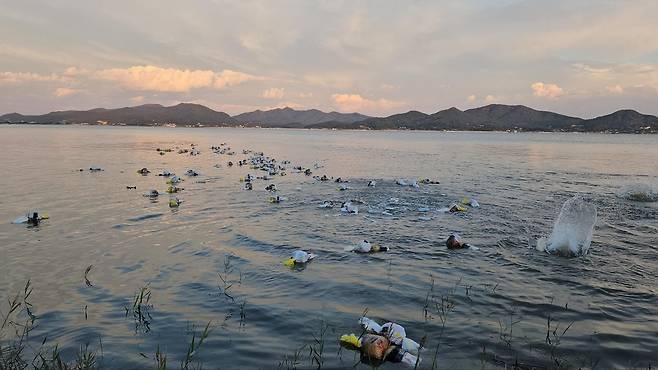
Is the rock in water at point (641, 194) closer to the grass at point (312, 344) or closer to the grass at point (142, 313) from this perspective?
the grass at point (312, 344)

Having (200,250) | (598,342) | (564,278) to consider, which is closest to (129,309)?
(200,250)

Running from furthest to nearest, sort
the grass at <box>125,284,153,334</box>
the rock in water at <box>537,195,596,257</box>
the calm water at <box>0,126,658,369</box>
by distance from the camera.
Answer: the rock in water at <box>537,195,596,257</box> → the grass at <box>125,284,153,334</box> → the calm water at <box>0,126,658,369</box>

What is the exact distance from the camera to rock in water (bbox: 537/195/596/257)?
14.0 m

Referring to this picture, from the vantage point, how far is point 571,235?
14.4 m

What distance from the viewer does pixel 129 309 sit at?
9.66 meters

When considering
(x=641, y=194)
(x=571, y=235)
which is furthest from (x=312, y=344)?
(x=641, y=194)

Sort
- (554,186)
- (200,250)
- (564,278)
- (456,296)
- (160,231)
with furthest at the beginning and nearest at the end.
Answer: (554,186) < (160,231) < (200,250) < (564,278) < (456,296)

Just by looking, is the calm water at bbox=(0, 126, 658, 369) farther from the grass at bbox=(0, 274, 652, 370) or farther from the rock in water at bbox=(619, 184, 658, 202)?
the rock in water at bbox=(619, 184, 658, 202)

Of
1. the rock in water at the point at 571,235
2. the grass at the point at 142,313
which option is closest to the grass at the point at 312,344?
the grass at the point at 142,313

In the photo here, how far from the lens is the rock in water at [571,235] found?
14016mm

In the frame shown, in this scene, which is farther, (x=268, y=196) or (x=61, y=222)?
(x=268, y=196)

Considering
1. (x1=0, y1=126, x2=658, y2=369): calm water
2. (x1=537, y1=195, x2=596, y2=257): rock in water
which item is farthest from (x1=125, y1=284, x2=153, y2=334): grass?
(x1=537, y1=195, x2=596, y2=257): rock in water

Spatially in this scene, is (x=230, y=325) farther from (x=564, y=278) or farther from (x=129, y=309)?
(x=564, y=278)

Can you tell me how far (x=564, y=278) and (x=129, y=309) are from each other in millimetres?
10859
